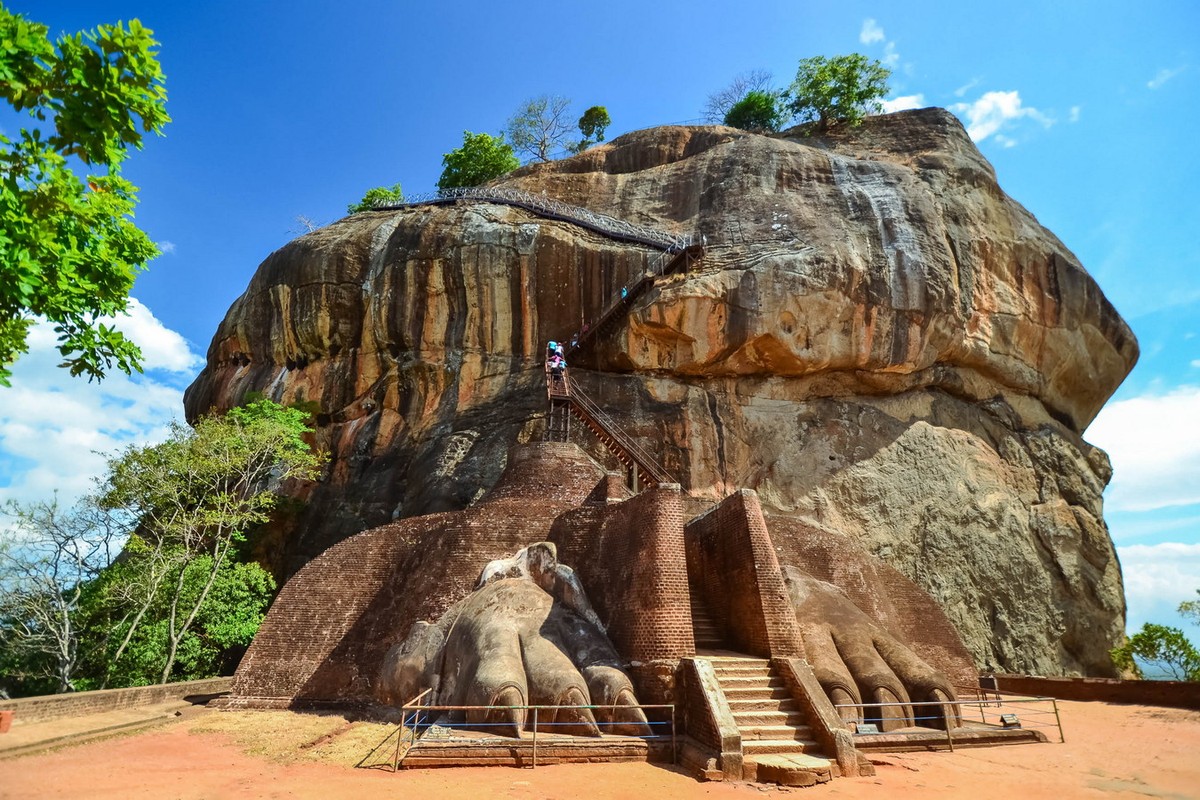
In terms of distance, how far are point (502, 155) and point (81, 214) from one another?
34626 mm

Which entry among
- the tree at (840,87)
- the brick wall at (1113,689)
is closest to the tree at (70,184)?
the brick wall at (1113,689)

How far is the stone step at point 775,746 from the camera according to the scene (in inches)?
295

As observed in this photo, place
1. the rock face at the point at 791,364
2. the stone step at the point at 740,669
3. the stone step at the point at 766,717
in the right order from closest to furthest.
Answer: the stone step at the point at 766,717
the stone step at the point at 740,669
the rock face at the point at 791,364

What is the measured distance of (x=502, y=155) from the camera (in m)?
38.2

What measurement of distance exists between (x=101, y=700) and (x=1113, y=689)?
1945 centimetres

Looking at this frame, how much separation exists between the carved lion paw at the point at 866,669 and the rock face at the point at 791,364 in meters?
10.9

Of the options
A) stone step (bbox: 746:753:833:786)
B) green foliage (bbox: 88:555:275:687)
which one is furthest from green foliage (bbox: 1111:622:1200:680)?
green foliage (bbox: 88:555:275:687)

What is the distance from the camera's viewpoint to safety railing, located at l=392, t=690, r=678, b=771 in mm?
7473

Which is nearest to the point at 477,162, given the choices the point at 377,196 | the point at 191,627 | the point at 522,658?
the point at 377,196

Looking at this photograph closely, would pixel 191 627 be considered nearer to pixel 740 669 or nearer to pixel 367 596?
pixel 367 596

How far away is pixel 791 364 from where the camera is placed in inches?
925

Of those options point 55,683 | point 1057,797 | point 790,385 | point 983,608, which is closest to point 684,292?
point 790,385

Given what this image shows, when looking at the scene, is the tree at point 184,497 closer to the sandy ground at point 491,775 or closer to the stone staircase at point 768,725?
the sandy ground at point 491,775

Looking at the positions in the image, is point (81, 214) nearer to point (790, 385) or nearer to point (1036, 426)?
point (790, 385)
